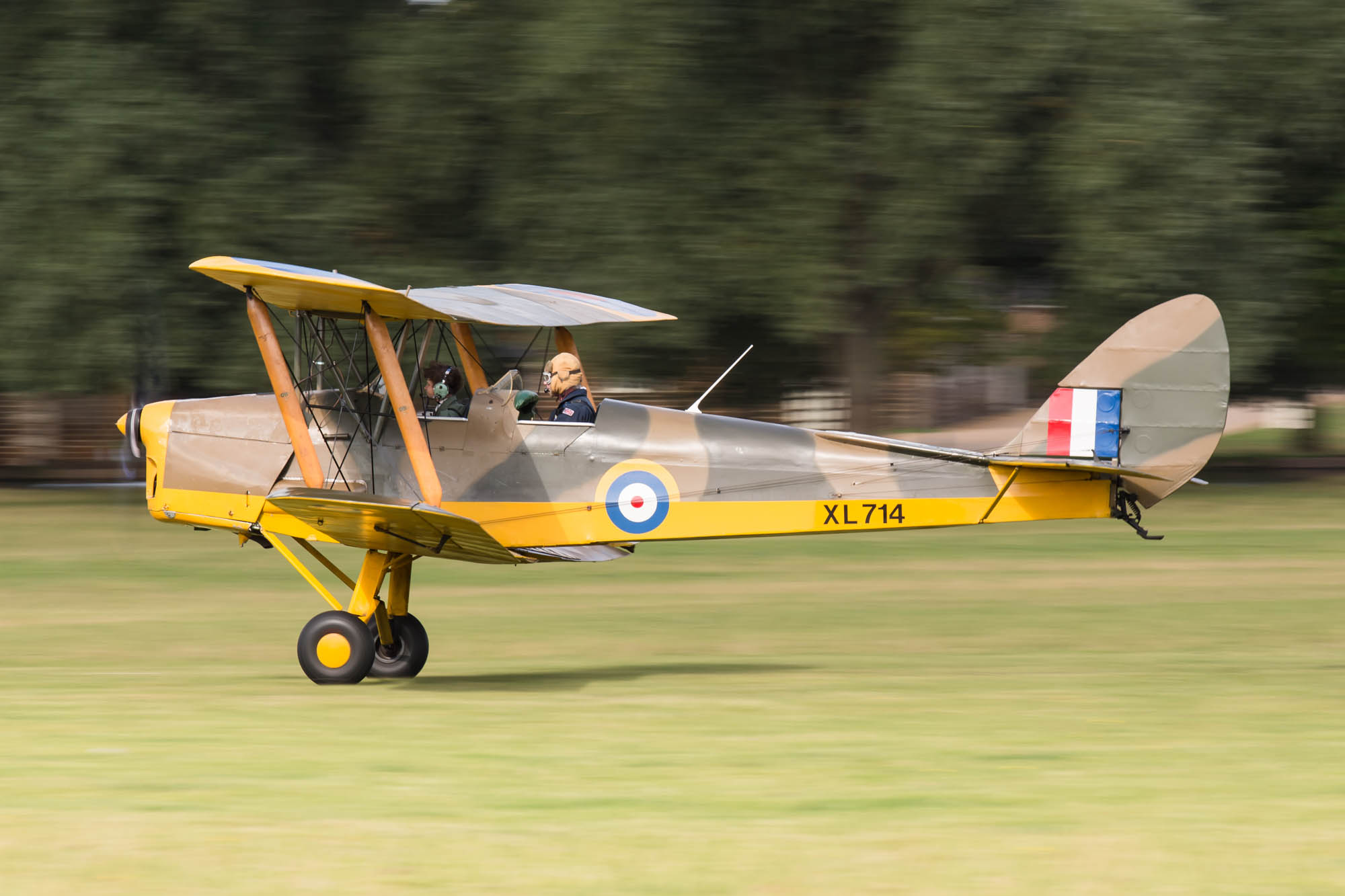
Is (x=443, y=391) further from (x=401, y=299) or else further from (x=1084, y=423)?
(x=1084, y=423)

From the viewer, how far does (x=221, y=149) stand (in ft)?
71.9

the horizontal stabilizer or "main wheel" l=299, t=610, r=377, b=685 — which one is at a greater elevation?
the horizontal stabilizer

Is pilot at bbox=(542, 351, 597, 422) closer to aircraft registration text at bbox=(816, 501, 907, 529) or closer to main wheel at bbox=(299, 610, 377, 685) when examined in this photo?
aircraft registration text at bbox=(816, 501, 907, 529)

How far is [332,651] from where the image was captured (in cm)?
1021

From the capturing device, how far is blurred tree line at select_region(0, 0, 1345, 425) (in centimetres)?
2081

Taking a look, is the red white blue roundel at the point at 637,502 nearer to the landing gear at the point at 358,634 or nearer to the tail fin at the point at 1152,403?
the landing gear at the point at 358,634

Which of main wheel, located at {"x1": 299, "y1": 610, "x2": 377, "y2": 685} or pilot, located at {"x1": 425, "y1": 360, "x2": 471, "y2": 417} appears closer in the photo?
main wheel, located at {"x1": 299, "y1": 610, "x2": 377, "y2": 685}

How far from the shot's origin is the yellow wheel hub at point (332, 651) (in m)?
10.2

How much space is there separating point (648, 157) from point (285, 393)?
12.1 meters

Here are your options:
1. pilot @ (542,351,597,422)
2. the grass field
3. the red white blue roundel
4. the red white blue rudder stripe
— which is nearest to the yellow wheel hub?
the grass field

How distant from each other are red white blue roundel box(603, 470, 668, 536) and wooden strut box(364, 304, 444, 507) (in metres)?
1.26

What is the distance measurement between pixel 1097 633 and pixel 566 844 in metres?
8.30

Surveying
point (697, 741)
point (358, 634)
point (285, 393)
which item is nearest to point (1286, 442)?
point (358, 634)

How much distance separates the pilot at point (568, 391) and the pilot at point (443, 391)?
61 cm
